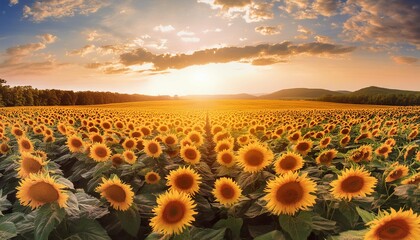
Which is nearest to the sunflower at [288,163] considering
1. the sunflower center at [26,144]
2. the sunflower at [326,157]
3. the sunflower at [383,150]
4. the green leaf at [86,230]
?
the sunflower at [326,157]

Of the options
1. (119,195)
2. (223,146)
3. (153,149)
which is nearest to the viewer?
(119,195)

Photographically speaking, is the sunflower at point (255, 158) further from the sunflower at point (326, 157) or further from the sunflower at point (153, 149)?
the sunflower at point (153, 149)

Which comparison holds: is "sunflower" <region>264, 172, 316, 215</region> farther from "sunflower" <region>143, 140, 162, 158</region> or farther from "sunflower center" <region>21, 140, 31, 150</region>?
"sunflower center" <region>21, 140, 31, 150</region>

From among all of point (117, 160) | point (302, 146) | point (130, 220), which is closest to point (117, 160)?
point (117, 160)

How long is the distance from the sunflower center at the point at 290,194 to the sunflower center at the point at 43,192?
1918 mm

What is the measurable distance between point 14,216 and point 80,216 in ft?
2.13

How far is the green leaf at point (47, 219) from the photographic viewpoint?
9.40 feet

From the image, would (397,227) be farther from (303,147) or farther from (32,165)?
(303,147)

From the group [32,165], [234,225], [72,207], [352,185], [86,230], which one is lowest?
[234,225]

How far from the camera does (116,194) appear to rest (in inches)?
143

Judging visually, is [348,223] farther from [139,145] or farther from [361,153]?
[139,145]

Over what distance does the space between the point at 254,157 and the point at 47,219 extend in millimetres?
2614

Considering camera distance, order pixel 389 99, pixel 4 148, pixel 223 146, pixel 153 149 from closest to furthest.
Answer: pixel 153 149 → pixel 223 146 → pixel 4 148 → pixel 389 99

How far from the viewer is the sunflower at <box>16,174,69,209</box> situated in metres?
3.06
